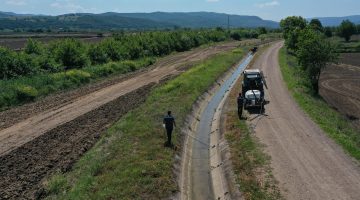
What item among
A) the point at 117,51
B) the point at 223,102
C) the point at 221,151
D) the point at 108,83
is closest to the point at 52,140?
the point at 221,151

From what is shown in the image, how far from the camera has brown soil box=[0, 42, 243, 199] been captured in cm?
2220

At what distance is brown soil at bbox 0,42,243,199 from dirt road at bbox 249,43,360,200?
1188 centimetres

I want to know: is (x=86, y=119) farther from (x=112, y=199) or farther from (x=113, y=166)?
(x=112, y=199)

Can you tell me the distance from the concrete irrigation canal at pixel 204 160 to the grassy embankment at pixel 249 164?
0.96m

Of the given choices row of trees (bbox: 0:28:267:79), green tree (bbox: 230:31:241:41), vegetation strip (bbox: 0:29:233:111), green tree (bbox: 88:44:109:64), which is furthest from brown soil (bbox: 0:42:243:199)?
green tree (bbox: 230:31:241:41)

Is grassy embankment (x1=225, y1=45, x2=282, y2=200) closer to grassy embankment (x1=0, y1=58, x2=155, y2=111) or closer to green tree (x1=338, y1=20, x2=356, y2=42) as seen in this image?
grassy embankment (x1=0, y1=58, x2=155, y2=111)

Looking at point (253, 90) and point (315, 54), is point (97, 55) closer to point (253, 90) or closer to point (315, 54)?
point (315, 54)

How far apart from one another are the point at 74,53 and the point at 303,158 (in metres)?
45.5

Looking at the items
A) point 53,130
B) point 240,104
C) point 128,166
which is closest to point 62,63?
point 53,130

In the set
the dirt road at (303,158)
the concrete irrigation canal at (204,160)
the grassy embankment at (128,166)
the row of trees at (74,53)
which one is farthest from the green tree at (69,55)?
the dirt road at (303,158)

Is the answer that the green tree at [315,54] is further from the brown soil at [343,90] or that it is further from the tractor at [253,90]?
the tractor at [253,90]

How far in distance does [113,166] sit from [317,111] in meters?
21.0

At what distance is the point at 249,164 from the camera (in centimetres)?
2291

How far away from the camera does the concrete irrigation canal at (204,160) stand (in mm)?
21112
